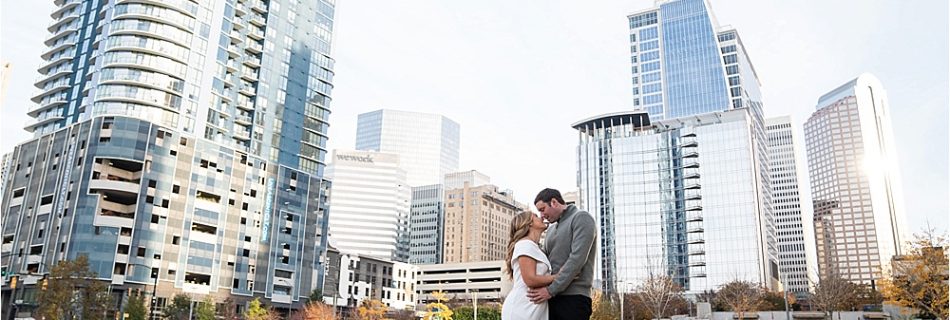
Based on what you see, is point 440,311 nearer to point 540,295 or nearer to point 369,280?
point 540,295

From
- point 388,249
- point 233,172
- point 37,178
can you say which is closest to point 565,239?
point 233,172

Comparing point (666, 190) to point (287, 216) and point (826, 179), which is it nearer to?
point (287, 216)

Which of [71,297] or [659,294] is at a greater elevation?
[659,294]

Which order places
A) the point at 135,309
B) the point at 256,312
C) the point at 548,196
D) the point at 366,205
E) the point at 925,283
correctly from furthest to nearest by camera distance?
the point at 366,205 < the point at 256,312 < the point at 135,309 < the point at 925,283 < the point at 548,196

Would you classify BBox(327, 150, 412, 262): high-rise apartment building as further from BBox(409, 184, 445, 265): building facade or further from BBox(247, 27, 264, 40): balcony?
BBox(247, 27, 264, 40): balcony

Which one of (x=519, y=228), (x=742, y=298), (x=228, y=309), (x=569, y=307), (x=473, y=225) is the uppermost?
(x=473, y=225)

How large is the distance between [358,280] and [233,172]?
52395 millimetres

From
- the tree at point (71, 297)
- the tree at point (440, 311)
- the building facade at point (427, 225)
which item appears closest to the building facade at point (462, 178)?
the building facade at point (427, 225)

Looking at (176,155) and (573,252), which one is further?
(176,155)

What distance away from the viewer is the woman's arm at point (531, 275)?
16.3ft

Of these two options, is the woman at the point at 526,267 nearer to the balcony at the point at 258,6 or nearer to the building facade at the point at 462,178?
the balcony at the point at 258,6

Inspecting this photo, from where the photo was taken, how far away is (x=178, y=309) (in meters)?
57.8

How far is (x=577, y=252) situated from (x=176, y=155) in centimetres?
6798

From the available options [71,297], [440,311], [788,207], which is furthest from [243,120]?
[788,207]
